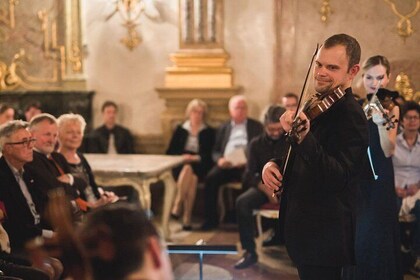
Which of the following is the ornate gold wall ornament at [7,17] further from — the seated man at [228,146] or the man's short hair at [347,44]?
the man's short hair at [347,44]

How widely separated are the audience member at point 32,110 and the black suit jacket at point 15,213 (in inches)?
112

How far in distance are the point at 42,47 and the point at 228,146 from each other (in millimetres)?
2217

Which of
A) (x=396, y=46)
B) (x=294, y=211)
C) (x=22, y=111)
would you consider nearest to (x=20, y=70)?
(x=22, y=111)

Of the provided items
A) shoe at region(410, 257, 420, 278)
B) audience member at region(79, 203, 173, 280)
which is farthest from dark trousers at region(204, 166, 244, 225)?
audience member at region(79, 203, 173, 280)

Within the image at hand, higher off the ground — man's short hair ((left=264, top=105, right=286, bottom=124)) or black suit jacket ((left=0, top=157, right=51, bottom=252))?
man's short hair ((left=264, top=105, right=286, bottom=124))

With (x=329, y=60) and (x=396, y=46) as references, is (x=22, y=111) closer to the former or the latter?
(x=396, y=46)

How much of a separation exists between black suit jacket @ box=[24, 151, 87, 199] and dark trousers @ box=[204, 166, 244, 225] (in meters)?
1.89

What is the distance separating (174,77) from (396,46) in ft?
6.64

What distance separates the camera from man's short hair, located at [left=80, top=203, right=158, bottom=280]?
1289 millimetres

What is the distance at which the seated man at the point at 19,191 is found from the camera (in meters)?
3.61

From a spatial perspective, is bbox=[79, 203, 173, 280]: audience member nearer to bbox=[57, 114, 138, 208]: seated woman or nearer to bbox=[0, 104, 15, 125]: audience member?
bbox=[57, 114, 138, 208]: seated woman

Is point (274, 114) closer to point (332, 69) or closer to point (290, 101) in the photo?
point (290, 101)

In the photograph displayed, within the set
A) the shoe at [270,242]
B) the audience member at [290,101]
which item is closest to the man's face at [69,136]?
the shoe at [270,242]

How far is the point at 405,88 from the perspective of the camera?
253 inches
